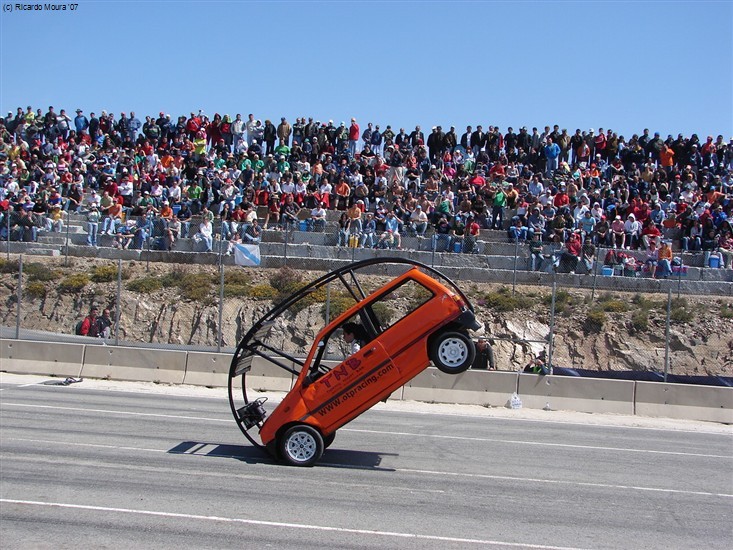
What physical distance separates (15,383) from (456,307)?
1246 cm

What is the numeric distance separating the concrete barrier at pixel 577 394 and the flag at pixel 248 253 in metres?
11.4

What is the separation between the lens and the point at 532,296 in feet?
81.0

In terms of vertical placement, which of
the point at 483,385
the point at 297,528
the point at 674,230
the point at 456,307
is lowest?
the point at 297,528

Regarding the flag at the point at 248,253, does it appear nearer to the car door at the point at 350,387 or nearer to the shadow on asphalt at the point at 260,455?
the shadow on asphalt at the point at 260,455

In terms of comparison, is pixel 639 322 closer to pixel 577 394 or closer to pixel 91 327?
pixel 577 394

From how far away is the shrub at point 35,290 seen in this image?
87.7 ft

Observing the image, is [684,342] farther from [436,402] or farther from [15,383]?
[15,383]

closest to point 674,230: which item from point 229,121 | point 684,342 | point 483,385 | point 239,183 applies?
point 684,342

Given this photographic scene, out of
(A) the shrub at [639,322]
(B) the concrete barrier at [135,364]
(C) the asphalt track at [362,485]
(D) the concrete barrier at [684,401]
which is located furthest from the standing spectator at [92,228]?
(D) the concrete barrier at [684,401]

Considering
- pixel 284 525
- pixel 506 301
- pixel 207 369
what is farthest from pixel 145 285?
pixel 284 525

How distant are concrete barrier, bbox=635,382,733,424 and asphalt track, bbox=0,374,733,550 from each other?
61.0 inches

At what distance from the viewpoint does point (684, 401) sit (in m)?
17.0

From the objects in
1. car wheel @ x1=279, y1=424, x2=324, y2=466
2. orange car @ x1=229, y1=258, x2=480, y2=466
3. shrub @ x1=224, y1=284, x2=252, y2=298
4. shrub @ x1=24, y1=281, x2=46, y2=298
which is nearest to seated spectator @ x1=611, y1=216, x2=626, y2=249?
shrub @ x1=224, y1=284, x2=252, y2=298

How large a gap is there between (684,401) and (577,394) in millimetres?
2146
